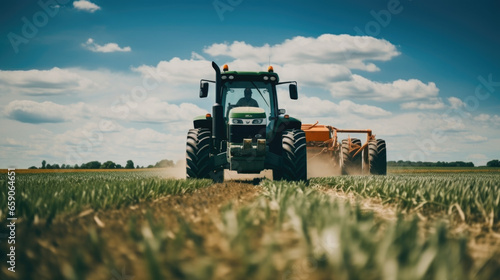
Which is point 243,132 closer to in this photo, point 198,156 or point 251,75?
point 198,156

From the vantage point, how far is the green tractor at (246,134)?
327 inches

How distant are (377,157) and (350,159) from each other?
1.00 meters

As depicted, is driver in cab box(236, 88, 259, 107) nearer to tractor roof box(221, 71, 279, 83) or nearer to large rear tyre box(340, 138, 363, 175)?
tractor roof box(221, 71, 279, 83)

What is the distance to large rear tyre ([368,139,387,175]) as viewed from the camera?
13789 mm

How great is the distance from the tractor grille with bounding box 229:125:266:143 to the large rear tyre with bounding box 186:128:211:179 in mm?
703

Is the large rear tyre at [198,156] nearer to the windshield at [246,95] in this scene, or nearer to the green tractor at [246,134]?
the green tractor at [246,134]

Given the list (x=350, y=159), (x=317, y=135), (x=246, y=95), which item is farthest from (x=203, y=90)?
(x=350, y=159)

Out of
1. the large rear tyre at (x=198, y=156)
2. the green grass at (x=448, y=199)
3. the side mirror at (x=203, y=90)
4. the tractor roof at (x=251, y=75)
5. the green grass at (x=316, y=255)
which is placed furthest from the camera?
the tractor roof at (x=251, y=75)

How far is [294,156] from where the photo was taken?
8.45 m

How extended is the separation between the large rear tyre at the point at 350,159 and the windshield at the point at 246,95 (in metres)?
5.83

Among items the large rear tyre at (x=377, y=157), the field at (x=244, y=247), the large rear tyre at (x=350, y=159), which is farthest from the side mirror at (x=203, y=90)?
the large rear tyre at (x=377, y=157)

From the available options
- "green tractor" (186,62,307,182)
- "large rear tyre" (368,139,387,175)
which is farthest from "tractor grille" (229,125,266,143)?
"large rear tyre" (368,139,387,175)

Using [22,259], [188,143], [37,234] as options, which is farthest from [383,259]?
[188,143]

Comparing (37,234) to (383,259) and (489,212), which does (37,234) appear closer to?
(383,259)
